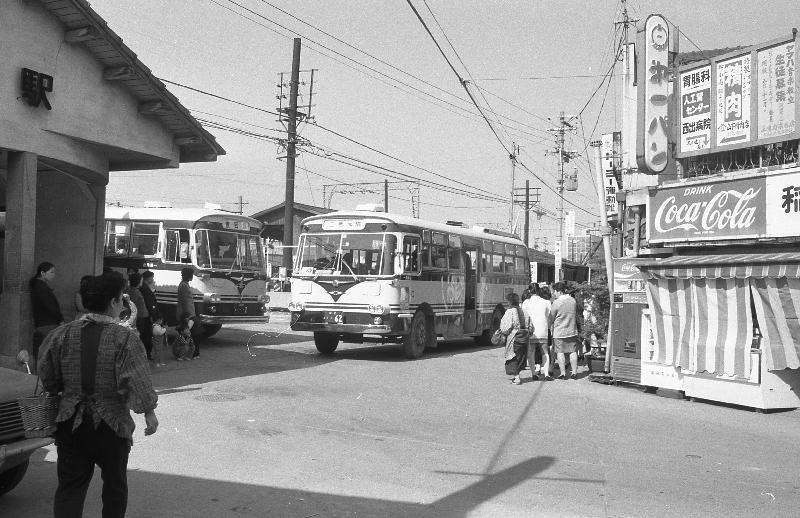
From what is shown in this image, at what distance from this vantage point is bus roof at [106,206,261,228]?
729 inches

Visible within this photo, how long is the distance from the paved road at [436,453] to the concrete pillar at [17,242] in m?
2.34

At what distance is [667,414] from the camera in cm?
1070

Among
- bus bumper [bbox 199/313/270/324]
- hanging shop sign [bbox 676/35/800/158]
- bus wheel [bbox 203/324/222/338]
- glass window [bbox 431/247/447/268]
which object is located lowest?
bus wheel [bbox 203/324/222/338]

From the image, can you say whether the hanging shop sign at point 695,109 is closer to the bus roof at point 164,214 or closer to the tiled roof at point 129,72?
the tiled roof at point 129,72

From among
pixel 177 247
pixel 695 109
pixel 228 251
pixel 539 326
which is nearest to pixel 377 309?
pixel 539 326

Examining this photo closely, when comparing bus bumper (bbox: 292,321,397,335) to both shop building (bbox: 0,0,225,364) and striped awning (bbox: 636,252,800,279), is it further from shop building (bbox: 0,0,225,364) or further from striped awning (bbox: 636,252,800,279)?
striped awning (bbox: 636,252,800,279)

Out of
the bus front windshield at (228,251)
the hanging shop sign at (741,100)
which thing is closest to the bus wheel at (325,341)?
the bus front windshield at (228,251)

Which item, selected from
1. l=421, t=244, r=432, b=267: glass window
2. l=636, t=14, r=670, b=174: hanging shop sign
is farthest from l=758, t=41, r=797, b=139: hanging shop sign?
l=421, t=244, r=432, b=267: glass window

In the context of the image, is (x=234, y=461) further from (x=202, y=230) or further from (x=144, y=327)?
(x=202, y=230)

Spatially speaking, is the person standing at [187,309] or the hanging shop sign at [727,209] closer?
the hanging shop sign at [727,209]

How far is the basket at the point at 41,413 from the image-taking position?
435cm

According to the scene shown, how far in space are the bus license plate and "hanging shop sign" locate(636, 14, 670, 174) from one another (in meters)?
6.71

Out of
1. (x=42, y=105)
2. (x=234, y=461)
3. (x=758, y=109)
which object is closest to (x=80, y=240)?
(x=42, y=105)

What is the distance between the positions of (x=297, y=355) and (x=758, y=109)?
1043 cm
